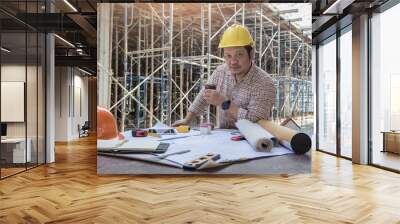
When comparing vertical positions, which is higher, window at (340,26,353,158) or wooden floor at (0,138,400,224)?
window at (340,26,353,158)

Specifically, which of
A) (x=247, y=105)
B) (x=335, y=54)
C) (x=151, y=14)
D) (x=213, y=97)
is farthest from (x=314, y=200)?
(x=335, y=54)

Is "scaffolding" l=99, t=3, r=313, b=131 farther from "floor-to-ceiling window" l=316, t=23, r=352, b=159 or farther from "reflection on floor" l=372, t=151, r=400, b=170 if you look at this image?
"floor-to-ceiling window" l=316, t=23, r=352, b=159

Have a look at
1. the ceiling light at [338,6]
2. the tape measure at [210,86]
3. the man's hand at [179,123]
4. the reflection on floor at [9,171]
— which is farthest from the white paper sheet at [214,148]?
the ceiling light at [338,6]

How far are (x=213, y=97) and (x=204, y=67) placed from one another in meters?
0.47

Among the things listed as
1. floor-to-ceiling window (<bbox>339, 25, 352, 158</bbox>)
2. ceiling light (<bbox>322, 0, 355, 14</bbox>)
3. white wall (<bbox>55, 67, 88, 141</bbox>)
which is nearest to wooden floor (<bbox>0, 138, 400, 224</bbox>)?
floor-to-ceiling window (<bbox>339, 25, 352, 158</bbox>)

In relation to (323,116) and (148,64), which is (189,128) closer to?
(148,64)

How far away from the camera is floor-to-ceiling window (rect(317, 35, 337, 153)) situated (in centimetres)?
886

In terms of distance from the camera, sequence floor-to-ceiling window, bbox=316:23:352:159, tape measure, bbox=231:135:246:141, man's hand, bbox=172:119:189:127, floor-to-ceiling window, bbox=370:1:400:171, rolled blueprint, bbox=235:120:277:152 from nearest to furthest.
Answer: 1. rolled blueprint, bbox=235:120:277:152
2. tape measure, bbox=231:135:246:141
3. man's hand, bbox=172:119:189:127
4. floor-to-ceiling window, bbox=370:1:400:171
5. floor-to-ceiling window, bbox=316:23:352:159

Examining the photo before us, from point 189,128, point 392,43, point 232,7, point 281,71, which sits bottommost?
point 189,128

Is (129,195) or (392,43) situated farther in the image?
(392,43)

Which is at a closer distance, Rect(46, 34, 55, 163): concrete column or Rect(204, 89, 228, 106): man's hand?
Rect(204, 89, 228, 106): man's hand

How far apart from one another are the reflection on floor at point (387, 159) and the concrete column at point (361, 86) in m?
0.23

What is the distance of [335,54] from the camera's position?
8.65 metres

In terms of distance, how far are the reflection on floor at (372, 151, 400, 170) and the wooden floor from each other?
286 mm
